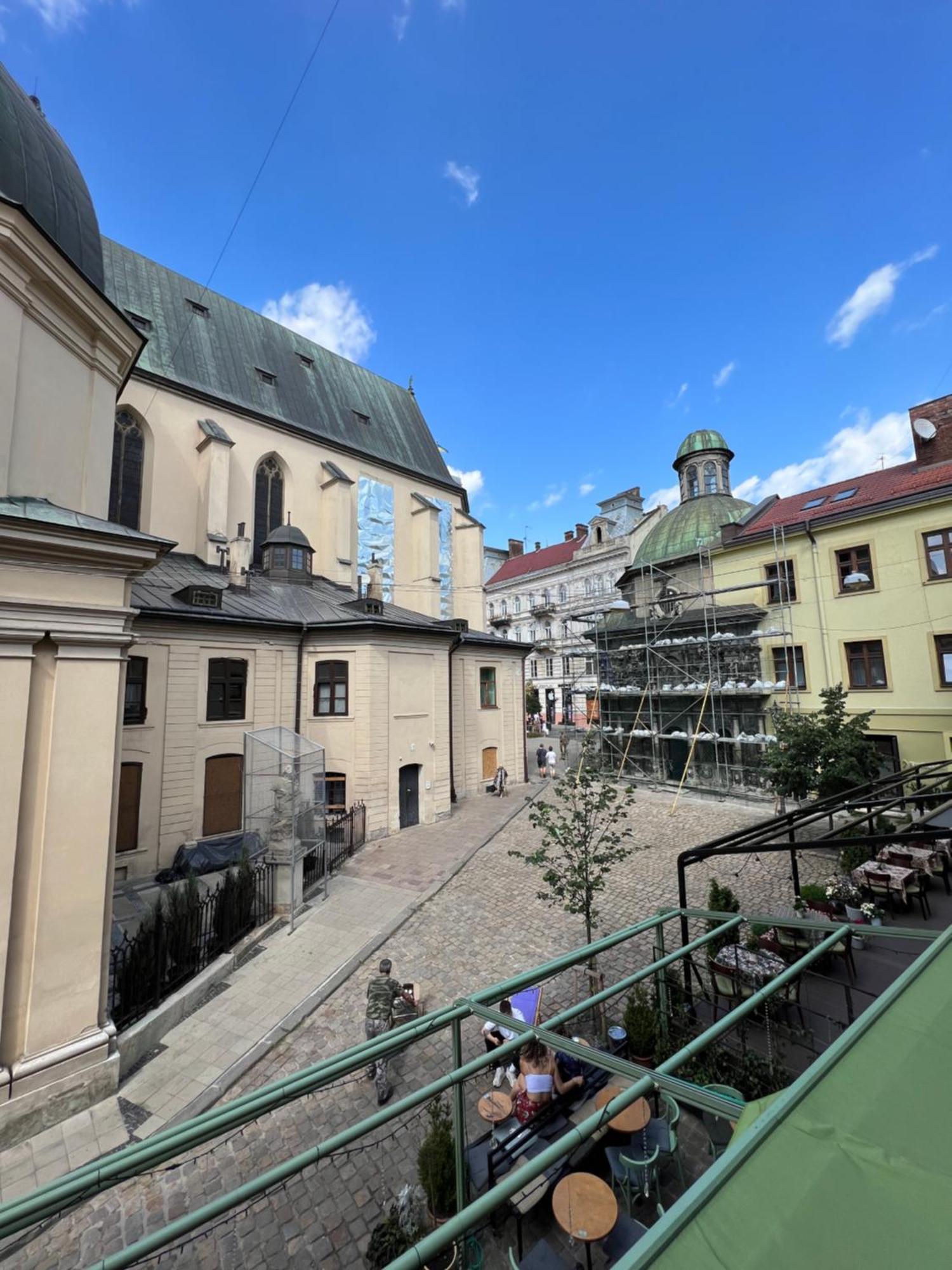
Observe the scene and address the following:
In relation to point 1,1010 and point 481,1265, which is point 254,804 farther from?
point 481,1265

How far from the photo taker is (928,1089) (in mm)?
1690

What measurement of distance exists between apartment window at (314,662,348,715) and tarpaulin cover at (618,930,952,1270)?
17187 millimetres

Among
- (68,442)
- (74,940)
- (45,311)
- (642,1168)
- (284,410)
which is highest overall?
(284,410)

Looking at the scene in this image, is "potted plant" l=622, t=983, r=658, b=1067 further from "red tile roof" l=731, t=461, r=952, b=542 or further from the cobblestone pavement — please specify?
"red tile roof" l=731, t=461, r=952, b=542

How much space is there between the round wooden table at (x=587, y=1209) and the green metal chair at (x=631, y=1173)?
0.46 meters

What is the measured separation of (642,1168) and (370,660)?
14730mm

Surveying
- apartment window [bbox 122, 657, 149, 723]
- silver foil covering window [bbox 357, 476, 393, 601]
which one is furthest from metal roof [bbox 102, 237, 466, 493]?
apartment window [bbox 122, 657, 149, 723]

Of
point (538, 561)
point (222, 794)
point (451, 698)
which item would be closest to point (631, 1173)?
point (222, 794)

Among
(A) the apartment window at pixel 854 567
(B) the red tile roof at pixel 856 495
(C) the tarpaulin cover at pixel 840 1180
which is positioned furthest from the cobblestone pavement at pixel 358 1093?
(B) the red tile roof at pixel 856 495

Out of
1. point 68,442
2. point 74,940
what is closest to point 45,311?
point 68,442

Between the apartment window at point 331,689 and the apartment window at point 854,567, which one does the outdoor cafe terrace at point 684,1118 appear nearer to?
the apartment window at point 331,689

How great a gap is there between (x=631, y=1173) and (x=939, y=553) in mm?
21742

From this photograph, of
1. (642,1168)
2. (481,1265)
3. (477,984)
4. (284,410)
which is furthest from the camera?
(284,410)

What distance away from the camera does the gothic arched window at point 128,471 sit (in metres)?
19.5
